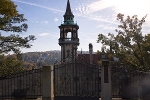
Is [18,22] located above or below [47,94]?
above

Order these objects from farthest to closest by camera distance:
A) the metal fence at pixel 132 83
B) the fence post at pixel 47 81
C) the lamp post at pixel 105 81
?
the metal fence at pixel 132 83
the fence post at pixel 47 81
the lamp post at pixel 105 81

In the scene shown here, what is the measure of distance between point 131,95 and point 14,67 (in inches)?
361

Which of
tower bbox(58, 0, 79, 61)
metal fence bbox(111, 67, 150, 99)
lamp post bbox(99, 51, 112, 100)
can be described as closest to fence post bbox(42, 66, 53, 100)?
lamp post bbox(99, 51, 112, 100)

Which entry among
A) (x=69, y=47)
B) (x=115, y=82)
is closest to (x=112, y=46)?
(x=115, y=82)

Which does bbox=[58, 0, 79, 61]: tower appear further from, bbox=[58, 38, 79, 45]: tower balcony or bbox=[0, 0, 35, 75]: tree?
bbox=[0, 0, 35, 75]: tree

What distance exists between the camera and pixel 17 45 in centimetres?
1612

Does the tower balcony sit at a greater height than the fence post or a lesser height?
greater

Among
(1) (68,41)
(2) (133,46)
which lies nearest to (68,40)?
(1) (68,41)

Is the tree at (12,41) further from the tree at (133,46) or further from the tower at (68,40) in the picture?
the tower at (68,40)

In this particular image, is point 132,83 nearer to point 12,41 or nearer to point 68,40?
point 12,41

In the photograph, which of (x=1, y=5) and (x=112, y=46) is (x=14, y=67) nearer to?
(x=1, y=5)

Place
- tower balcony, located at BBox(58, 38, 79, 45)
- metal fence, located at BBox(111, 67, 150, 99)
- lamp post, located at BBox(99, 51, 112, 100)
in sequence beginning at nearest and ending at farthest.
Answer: lamp post, located at BBox(99, 51, 112, 100) → metal fence, located at BBox(111, 67, 150, 99) → tower balcony, located at BBox(58, 38, 79, 45)

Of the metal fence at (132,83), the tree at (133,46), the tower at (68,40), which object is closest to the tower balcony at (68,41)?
the tower at (68,40)

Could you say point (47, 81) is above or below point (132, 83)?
above
